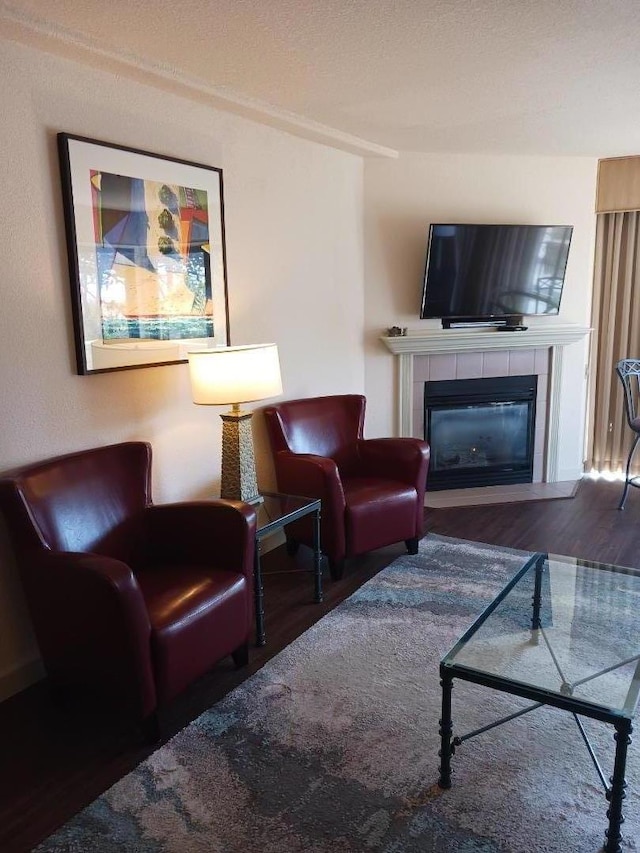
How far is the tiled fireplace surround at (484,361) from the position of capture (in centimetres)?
470

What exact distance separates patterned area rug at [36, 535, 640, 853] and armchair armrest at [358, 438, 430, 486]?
1.18 meters

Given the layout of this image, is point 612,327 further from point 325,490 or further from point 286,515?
point 286,515

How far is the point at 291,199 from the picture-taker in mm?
3879

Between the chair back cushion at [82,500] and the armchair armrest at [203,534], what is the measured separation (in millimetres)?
94

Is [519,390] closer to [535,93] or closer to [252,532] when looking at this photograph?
[535,93]

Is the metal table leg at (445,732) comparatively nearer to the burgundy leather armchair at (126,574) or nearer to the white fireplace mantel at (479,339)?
the burgundy leather armchair at (126,574)

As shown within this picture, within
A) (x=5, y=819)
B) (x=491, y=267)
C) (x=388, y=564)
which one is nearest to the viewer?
(x=5, y=819)

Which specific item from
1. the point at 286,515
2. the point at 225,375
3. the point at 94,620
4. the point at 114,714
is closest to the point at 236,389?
the point at 225,375

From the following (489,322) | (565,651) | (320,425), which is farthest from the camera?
(489,322)

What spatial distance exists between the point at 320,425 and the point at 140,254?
1.52 metres

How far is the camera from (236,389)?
9.59 ft

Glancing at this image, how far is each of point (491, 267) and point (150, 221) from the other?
2679 mm

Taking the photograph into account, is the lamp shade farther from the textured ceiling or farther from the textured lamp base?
the textured ceiling

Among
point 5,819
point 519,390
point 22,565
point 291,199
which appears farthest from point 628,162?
point 5,819
